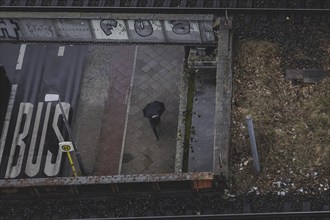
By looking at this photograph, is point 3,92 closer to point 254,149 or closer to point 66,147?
point 66,147

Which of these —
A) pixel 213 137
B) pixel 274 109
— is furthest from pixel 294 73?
pixel 213 137

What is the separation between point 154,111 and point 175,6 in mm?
4843

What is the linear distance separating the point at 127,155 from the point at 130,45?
13.8ft

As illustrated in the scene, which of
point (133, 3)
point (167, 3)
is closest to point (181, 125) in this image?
point (167, 3)

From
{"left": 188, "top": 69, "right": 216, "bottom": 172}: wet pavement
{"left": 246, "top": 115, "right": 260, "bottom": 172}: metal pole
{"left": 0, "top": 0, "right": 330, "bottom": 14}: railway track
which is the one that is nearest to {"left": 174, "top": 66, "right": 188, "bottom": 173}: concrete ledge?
{"left": 188, "top": 69, "right": 216, "bottom": 172}: wet pavement

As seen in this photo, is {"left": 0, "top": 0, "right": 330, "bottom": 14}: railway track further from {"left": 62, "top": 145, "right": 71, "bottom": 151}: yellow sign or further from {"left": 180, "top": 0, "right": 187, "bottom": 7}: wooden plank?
{"left": 62, "top": 145, "right": 71, "bottom": 151}: yellow sign

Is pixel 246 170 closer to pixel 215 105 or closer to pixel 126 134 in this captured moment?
pixel 215 105

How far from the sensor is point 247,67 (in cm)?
2470

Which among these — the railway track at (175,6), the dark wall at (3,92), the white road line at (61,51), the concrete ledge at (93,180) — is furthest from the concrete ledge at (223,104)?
the dark wall at (3,92)

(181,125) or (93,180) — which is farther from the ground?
(181,125)

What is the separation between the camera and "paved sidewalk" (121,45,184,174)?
2350 centimetres

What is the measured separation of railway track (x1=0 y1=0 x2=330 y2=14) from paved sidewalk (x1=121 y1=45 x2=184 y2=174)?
1.63 meters

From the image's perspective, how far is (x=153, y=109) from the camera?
23.3 metres

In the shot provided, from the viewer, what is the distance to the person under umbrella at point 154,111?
23.3m
